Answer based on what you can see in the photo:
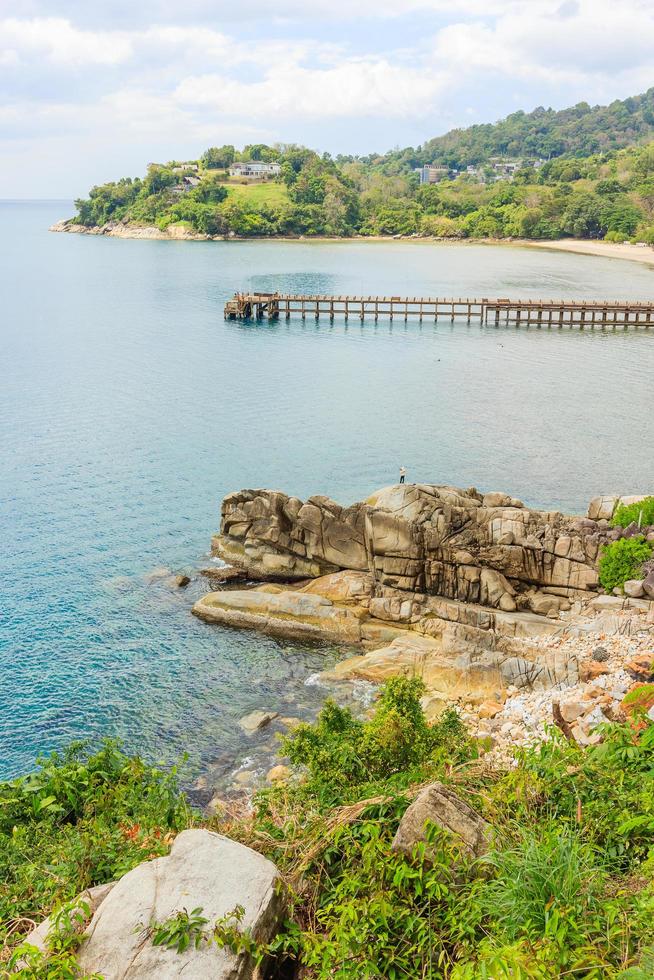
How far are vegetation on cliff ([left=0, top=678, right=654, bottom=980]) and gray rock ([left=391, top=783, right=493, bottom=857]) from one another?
13cm

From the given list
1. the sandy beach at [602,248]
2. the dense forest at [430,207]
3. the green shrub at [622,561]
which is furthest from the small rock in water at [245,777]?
the dense forest at [430,207]

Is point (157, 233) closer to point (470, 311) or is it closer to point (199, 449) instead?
point (470, 311)

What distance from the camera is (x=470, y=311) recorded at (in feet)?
289

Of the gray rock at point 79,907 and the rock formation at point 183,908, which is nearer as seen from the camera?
the rock formation at point 183,908

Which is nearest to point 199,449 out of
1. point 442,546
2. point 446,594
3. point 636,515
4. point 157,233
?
point 442,546

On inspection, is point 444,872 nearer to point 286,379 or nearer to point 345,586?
point 345,586

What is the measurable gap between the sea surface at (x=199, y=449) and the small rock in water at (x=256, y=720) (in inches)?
11.5

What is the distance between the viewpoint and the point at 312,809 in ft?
37.4

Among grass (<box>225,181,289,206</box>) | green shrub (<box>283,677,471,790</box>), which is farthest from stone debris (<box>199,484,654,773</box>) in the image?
grass (<box>225,181,289,206</box>)

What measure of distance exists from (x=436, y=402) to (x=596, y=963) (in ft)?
169

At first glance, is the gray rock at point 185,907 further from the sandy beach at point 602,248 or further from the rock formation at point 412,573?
the sandy beach at point 602,248

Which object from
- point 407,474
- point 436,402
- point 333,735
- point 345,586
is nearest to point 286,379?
point 436,402

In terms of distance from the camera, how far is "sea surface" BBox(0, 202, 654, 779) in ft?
82.0

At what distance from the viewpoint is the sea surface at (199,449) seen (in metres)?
25.0
